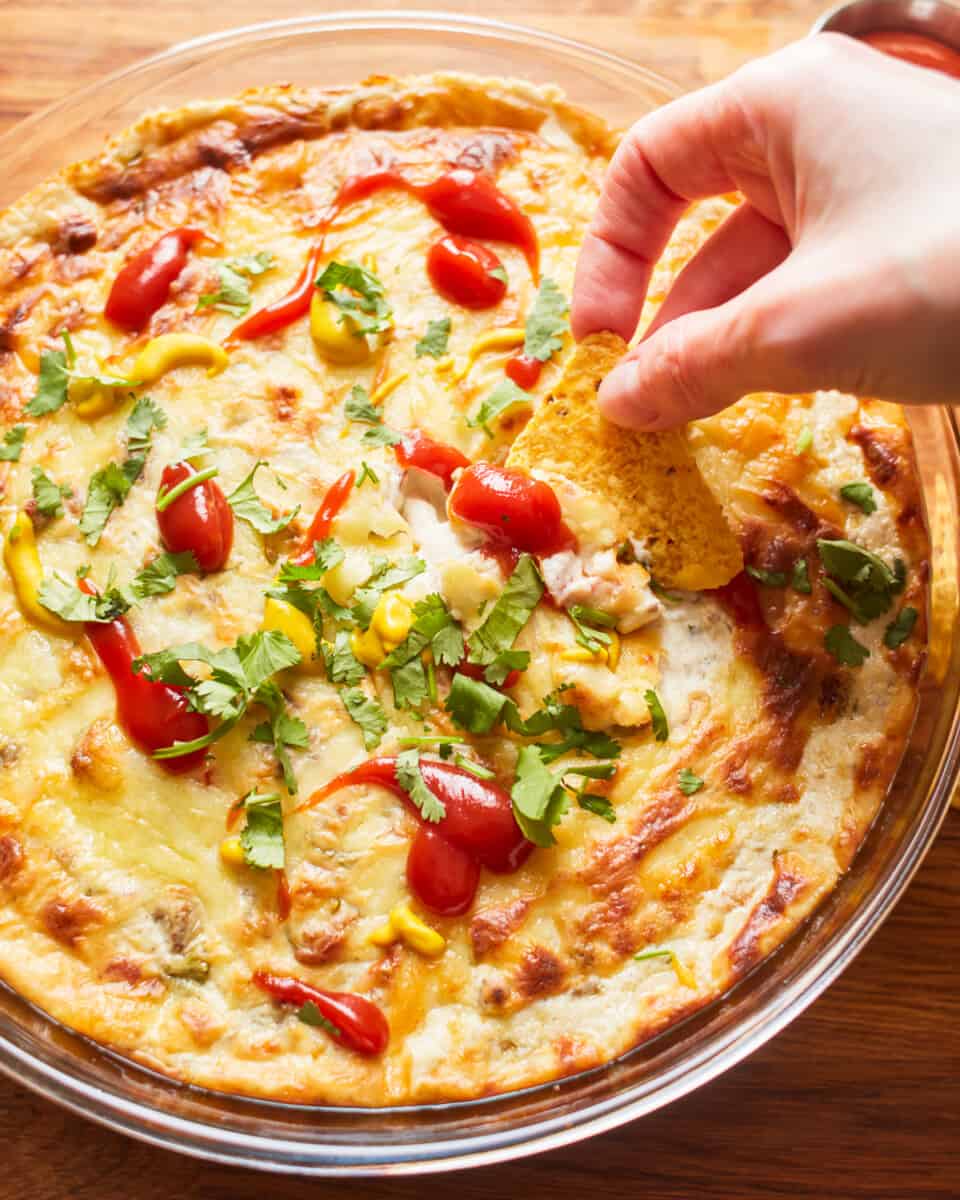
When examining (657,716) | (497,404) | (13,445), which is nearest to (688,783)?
(657,716)

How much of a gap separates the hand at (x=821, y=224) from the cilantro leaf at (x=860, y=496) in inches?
28.3

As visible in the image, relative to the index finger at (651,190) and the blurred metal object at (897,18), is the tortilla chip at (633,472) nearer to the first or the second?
the index finger at (651,190)

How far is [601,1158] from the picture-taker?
10.6ft

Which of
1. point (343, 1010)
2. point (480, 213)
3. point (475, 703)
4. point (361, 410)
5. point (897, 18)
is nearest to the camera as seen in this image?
point (343, 1010)

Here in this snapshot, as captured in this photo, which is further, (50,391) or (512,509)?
(50,391)

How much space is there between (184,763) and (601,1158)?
5.21 ft

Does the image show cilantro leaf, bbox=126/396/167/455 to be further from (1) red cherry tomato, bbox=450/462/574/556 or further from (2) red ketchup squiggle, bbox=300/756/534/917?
(2) red ketchup squiggle, bbox=300/756/534/917

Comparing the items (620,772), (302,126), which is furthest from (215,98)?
(620,772)

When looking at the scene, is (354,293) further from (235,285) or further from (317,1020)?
(317,1020)

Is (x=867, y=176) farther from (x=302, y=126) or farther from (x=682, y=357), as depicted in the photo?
(x=302, y=126)

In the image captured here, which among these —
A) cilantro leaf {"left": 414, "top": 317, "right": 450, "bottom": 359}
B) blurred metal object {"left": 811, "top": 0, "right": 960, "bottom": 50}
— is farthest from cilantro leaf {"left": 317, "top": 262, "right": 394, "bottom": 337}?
blurred metal object {"left": 811, "top": 0, "right": 960, "bottom": 50}

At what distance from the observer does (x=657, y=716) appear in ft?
10.2

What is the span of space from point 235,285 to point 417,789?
1629 millimetres

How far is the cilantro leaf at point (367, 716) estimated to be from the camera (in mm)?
3078
